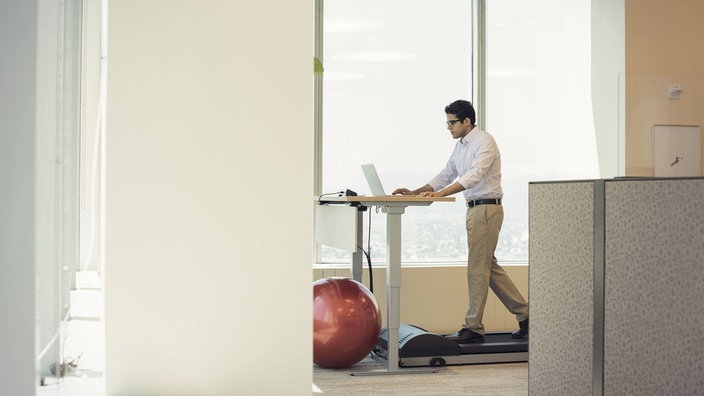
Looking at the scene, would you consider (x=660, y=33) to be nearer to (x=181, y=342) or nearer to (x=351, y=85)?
(x=351, y=85)

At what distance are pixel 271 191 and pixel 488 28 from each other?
392 cm

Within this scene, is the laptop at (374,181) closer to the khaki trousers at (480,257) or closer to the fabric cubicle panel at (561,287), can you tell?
the khaki trousers at (480,257)

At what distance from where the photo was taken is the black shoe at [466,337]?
16.7 feet

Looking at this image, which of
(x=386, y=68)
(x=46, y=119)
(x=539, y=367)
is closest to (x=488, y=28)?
(x=386, y=68)

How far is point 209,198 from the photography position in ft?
9.52

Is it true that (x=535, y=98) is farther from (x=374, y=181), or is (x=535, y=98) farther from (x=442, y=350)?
(x=442, y=350)

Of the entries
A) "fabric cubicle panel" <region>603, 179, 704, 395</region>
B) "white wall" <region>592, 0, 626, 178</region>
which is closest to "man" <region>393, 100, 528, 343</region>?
"white wall" <region>592, 0, 626, 178</region>

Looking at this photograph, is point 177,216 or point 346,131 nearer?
point 177,216

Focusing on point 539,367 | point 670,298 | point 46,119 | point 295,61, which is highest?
point 295,61

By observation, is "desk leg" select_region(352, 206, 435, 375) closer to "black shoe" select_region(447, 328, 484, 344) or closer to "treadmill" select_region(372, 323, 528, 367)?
"treadmill" select_region(372, 323, 528, 367)

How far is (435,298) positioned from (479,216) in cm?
102

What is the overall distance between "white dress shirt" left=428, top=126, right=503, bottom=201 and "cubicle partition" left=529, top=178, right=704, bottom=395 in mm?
1796

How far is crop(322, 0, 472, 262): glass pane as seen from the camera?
19.9ft

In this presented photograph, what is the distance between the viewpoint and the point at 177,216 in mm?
2873
